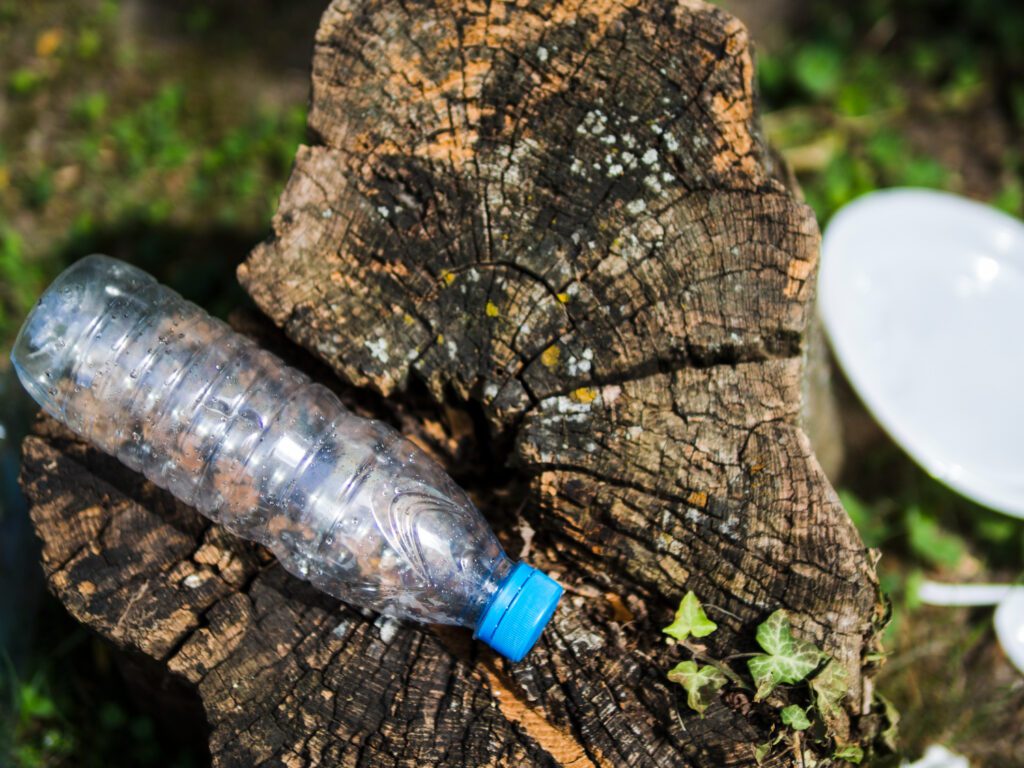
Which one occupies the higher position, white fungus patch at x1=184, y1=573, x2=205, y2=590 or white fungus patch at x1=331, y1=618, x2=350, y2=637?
white fungus patch at x1=331, y1=618, x2=350, y2=637

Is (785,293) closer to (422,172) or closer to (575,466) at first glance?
(575,466)

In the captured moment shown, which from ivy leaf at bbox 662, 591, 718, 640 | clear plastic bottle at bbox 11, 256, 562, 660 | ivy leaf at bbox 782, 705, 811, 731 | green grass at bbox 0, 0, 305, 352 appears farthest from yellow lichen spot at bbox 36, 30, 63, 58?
ivy leaf at bbox 782, 705, 811, 731

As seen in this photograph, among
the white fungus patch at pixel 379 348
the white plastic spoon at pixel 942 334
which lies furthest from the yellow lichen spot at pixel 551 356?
the white plastic spoon at pixel 942 334

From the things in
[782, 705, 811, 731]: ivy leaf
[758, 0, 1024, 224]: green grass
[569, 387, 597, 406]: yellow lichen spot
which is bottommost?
[782, 705, 811, 731]: ivy leaf

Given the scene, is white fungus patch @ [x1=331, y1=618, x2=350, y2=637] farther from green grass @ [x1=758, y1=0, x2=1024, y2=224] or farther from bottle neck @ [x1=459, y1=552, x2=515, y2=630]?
green grass @ [x1=758, y1=0, x2=1024, y2=224]

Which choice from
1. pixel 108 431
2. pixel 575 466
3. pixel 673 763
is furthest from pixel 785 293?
pixel 108 431

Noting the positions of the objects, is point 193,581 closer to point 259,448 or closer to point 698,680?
point 259,448

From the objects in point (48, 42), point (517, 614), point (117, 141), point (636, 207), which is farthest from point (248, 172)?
point (517, 614)
